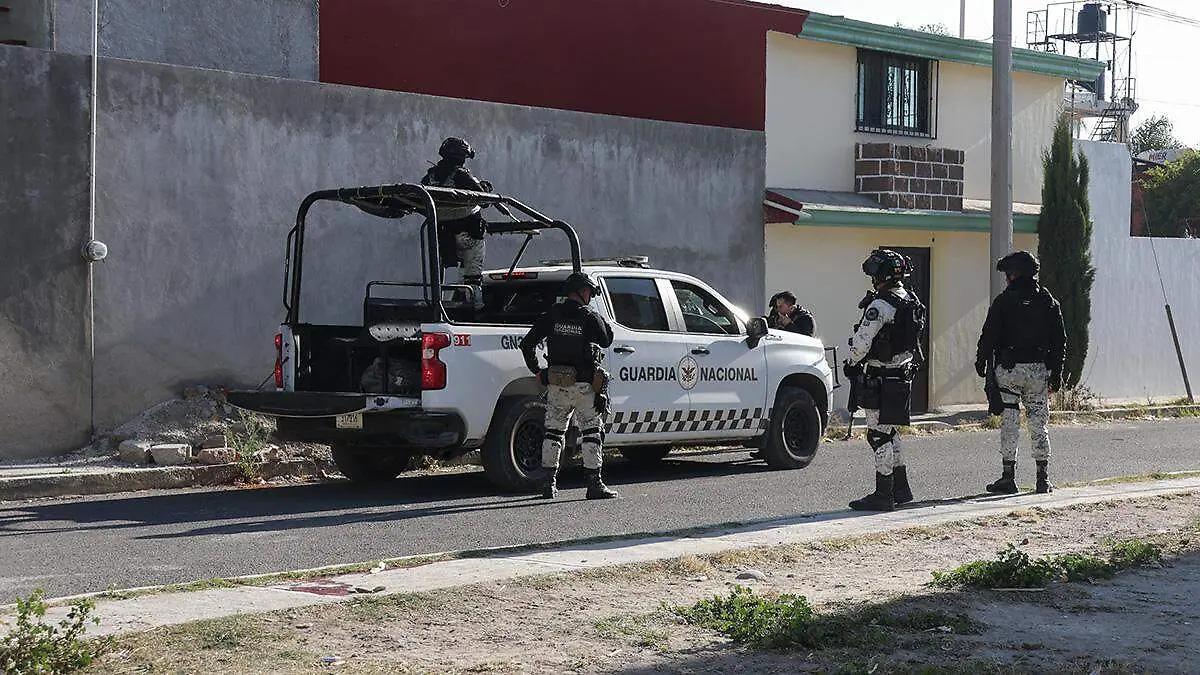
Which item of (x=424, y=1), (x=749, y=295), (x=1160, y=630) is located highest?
(x=424, y=1)

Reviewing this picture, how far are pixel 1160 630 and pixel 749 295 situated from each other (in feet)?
43.8

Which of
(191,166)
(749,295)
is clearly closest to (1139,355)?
(749,295)

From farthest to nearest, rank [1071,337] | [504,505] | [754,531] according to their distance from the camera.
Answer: [1071,337]
[504,505]
[754,531]

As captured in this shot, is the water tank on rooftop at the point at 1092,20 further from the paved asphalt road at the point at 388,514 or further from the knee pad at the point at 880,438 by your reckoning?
the knee pad at the point at 880,438

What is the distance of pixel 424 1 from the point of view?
19.0m

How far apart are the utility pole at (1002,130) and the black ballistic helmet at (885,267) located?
9000 millimetres

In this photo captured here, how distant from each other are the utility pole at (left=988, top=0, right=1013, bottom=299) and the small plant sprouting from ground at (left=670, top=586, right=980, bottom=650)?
13.5 m

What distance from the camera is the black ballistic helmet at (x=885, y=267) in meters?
11.6

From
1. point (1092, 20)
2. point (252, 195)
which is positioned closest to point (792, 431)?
point (252, 195)

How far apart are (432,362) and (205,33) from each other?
7.18 m

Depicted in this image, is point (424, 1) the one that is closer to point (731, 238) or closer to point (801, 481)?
point (731, 238)

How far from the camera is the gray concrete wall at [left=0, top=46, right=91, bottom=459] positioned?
45.6ft

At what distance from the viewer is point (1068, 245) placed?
2316 cm

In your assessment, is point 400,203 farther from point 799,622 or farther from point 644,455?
point 799,622
